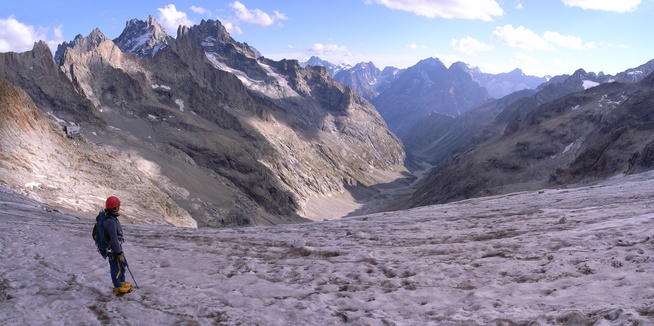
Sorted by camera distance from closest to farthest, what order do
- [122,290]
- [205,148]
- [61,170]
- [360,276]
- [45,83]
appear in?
[122,290]
[360,276]
[61,170]
[45,83]
[205,148]

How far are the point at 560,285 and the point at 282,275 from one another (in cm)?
655

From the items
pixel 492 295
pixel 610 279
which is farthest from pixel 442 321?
pixel 610 279

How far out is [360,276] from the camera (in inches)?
447

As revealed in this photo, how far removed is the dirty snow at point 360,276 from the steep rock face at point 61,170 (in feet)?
51.7

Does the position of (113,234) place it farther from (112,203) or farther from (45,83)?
→ (45,83)

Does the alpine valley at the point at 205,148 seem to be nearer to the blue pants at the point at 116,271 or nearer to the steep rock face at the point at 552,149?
the steep rock face at the point at 552,149

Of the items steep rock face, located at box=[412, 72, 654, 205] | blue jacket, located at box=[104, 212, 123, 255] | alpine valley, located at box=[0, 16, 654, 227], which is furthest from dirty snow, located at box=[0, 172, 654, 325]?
steep rock face, located at box=[412, 72, 654, 205]

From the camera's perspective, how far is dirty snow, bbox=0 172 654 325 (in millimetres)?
8727

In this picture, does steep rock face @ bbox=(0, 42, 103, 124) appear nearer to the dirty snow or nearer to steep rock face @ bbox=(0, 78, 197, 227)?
steep rock face @ bbox=(0, 78, 197, 227)

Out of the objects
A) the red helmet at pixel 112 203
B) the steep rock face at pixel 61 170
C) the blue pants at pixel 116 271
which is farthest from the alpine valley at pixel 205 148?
the red helmet at pixel 112 203

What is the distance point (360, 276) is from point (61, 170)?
3450 cm

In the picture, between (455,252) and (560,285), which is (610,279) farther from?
(455,252)

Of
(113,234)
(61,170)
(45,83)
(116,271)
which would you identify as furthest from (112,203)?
(45,83)

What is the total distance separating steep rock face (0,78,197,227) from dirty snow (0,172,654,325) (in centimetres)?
1576
